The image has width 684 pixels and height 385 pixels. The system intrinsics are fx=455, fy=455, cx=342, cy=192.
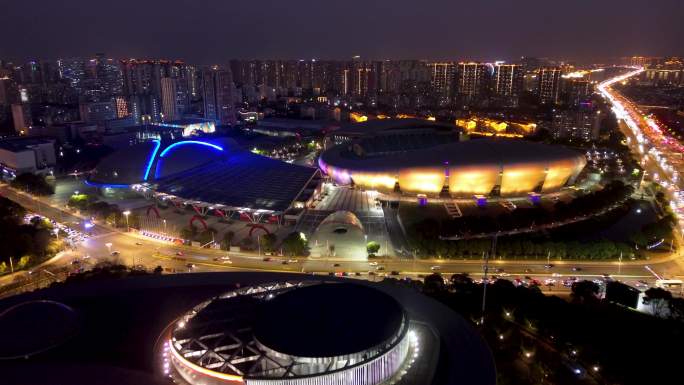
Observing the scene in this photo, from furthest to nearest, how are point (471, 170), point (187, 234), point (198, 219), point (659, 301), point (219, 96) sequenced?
point (219, 96), point (471, 170), point (198, 219), point (187, 234), point (659, 301)

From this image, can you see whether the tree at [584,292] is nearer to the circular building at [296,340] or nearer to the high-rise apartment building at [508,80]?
the circular building at [296,340]

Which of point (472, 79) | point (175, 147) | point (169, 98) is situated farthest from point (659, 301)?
point (472, 79)

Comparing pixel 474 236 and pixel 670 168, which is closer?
A: pixel 474 236

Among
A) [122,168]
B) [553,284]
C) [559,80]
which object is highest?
[559,80]

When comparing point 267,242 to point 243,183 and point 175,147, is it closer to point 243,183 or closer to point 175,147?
point 243,183

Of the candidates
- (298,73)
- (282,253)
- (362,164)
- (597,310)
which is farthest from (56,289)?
(298,73)

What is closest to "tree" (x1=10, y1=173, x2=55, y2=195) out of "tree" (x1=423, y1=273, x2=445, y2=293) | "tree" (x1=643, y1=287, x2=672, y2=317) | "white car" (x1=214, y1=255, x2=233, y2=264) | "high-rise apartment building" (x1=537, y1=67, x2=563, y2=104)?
"white car" (x1=214, y1=255, x2=233, y2=264)

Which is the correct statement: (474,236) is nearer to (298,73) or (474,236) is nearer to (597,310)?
(597,310)
